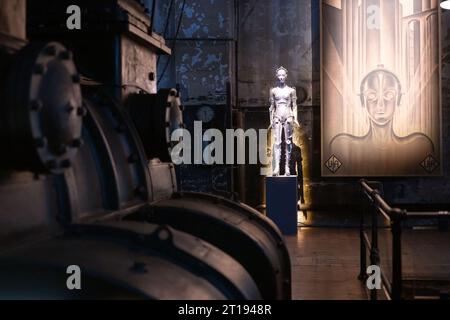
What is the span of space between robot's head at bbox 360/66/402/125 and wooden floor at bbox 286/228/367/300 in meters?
2.71

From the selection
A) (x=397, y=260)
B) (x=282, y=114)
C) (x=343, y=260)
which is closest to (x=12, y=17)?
(x=397, y=260)

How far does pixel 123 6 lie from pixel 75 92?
3.92 feet

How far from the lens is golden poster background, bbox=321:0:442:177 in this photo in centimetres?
1033

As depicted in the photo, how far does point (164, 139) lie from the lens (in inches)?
113

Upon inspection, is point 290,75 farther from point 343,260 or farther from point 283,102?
point 343,260

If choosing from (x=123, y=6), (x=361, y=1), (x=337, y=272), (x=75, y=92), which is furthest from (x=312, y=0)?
(x=75, y=92)

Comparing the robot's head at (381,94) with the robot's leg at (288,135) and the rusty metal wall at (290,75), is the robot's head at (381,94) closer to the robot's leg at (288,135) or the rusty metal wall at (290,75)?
the rusty metal wall at (290,75)

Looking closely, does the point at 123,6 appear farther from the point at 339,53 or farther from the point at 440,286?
the point at 339,53

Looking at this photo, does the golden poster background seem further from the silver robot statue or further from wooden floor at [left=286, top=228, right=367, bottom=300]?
wooden floor at [left=286, top=228, right=367, bottom=300]

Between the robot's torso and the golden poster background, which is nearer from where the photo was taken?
the robot's torso

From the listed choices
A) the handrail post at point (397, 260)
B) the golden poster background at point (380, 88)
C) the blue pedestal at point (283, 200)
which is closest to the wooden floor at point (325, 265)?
the blue pedestal at point (283, 200)

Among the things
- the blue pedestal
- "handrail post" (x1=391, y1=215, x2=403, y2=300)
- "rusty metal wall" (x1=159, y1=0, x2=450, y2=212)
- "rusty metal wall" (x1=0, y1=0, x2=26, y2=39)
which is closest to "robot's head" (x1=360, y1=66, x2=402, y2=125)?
"rusty metal wall" (x1=159, y1=0, x2=450, y2=212)

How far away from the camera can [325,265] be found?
6.18 meters

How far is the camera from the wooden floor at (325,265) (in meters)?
4.96
